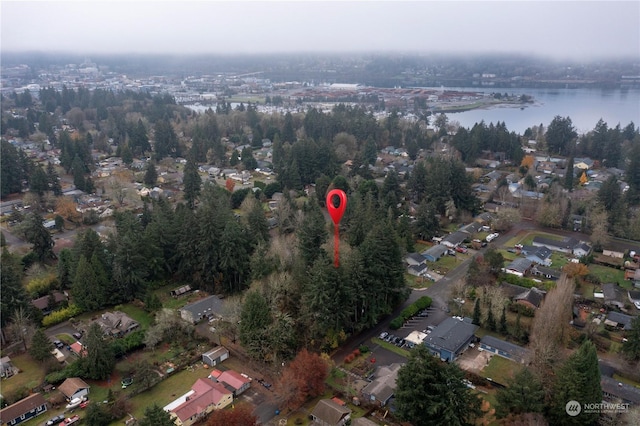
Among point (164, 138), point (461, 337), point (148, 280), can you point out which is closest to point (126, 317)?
point (148, 280)

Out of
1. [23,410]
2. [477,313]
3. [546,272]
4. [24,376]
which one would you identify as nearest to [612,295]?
[546,272]

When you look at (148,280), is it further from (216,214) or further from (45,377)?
(45,377)

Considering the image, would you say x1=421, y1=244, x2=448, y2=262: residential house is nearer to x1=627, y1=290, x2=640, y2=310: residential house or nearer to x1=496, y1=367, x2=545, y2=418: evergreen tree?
x1=627, y1=290, x2=640, y2=310: residential house

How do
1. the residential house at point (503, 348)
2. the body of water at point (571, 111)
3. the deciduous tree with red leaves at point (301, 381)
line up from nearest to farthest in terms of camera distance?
the deciduous tree with red leaves at point (301, 381)
the residential house at point (503, 348)
the body of water at point (571, 111)

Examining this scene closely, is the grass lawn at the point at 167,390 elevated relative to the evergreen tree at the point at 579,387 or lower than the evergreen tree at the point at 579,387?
lower

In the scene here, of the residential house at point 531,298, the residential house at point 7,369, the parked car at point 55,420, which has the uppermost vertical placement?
the residential house at point 531,298

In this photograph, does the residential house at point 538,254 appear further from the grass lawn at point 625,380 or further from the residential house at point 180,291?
the residential house at point 180,291

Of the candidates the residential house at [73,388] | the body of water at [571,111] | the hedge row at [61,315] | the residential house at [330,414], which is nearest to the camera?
the residential house at [330,414]

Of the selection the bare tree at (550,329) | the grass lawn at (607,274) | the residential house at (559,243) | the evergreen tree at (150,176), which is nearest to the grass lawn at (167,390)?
the bare tree at (550,329)
